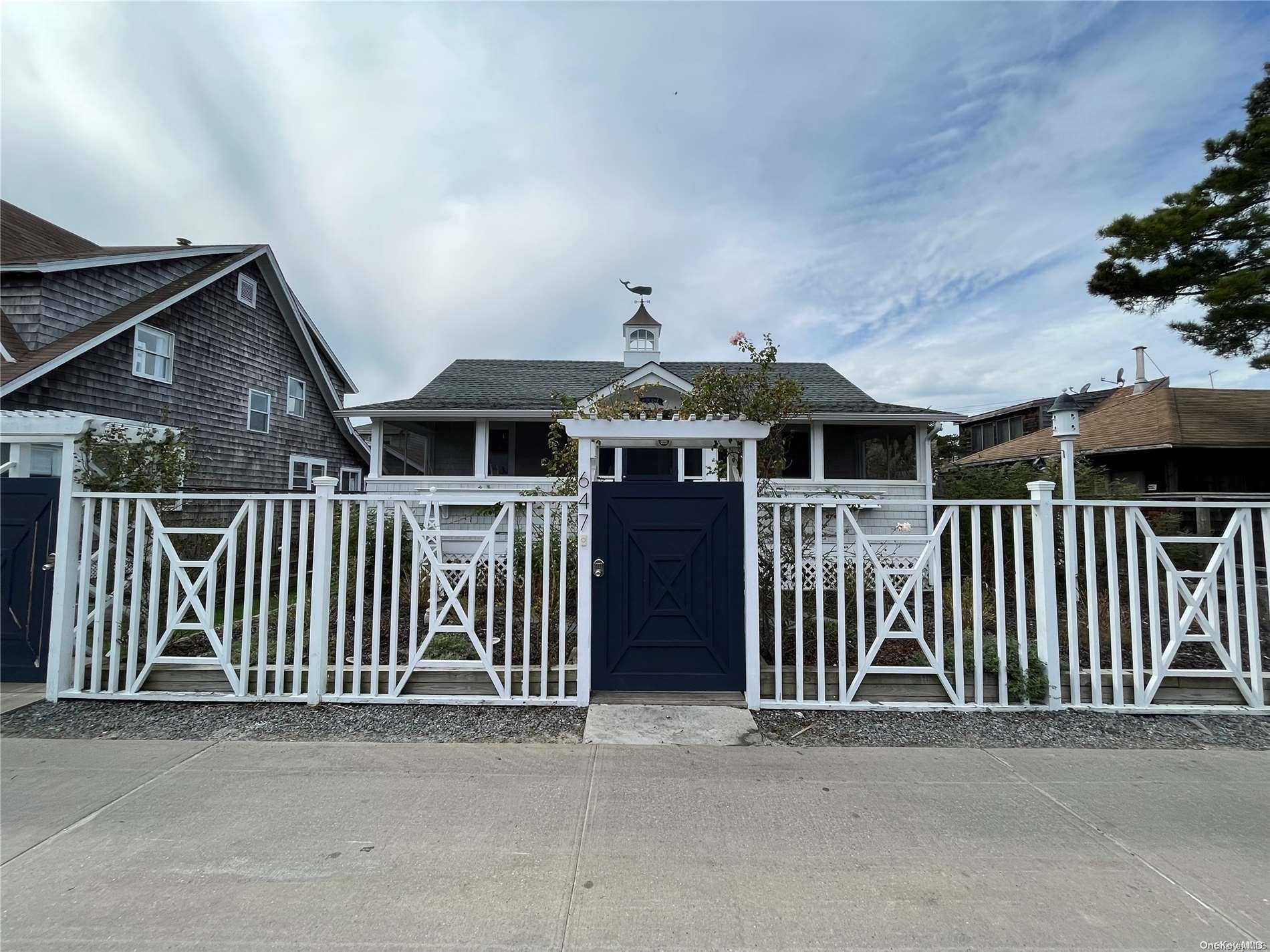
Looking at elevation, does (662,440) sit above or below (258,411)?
below

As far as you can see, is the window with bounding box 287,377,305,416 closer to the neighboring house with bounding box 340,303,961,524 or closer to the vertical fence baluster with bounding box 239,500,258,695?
the neighboring house with bounding box 340,303,961,524

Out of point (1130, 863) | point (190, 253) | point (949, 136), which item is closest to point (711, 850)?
point (1130, 863)

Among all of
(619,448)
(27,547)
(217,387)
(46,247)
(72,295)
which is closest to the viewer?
(27,547)

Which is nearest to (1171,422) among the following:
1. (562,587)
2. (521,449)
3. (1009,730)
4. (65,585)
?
(1009,730)

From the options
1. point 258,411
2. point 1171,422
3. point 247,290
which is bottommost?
point 1171,422

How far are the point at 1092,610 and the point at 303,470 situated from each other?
17.3 m

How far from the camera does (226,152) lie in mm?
9047

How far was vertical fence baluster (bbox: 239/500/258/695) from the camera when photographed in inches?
166

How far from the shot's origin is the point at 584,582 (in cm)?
441

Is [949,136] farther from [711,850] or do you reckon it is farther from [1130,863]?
[711,850]

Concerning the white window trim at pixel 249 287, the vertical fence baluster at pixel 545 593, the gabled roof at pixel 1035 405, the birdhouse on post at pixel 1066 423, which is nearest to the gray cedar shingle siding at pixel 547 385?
the birdhouse on post at pixel 1066 423

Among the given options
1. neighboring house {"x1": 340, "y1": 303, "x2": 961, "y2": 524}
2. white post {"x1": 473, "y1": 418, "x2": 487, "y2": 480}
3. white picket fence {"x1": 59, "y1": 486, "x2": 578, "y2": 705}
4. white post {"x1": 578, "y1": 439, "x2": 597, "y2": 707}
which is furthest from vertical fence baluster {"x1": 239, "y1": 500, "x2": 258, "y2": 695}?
white post {"x1": 473, "y1": 418, "x2": 487, "y2": 480}

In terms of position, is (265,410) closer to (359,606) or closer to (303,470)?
(303,470)

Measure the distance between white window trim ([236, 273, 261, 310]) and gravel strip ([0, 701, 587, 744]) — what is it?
12101 millimetres
